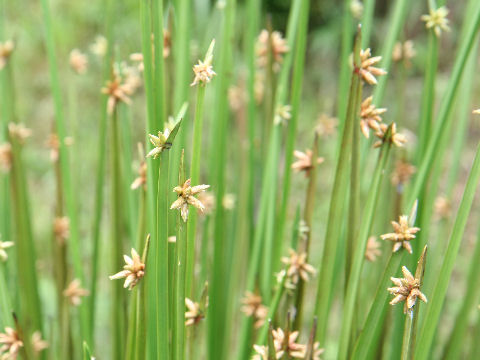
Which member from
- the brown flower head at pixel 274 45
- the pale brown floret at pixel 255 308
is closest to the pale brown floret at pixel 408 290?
the pale brown floret at pixel 255 308

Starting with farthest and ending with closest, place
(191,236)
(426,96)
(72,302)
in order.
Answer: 1. (72,302)
2. (426,96)
3. (191,236)

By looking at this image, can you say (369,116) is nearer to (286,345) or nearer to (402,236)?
(402,236)

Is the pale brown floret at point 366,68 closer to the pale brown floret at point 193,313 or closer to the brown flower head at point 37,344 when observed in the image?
the pale brown floret at point 193,313

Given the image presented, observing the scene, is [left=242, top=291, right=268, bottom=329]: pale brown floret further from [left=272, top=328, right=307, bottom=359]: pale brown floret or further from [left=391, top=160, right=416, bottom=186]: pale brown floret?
[left=391, top=160, right=416, bottom=186]: pale brown floret

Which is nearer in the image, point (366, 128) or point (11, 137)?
point (366, 128)

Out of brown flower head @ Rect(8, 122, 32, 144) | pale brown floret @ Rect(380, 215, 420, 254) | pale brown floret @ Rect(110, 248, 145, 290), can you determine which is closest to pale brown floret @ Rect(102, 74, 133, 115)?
brown flower head @ Rect(8, 122, 32, 144)

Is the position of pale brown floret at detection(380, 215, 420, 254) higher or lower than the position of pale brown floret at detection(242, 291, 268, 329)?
higher

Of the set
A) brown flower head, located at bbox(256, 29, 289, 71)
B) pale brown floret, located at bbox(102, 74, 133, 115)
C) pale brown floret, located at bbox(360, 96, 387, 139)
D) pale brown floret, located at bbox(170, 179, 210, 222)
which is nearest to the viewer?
pale brown floret, located at bbox(170, 179, 210, 222)

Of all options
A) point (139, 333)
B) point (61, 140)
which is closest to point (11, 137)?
point (61, 140)

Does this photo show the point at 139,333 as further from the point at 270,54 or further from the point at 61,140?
the point at 270,54
